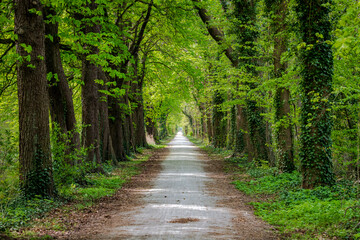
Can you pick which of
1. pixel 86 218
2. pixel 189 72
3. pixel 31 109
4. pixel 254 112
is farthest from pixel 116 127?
pixel 86 218

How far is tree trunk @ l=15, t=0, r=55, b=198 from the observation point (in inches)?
341

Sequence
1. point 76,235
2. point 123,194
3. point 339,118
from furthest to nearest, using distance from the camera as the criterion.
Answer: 1. point 339,118
2. point 123,194
3. point 76,235

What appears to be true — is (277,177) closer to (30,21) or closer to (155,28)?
(30,21)

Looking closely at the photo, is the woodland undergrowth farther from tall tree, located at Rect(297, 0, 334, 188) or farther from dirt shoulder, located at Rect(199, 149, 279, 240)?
tall tree, located at Rect(297, 0, 334, 188)

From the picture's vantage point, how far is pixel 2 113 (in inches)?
749

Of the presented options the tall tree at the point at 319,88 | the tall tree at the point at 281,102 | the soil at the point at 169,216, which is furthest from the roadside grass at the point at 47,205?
the tall tree at the point at 281,102

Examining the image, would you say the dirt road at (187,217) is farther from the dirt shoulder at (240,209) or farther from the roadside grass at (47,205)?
the roadside grass at (47,205)

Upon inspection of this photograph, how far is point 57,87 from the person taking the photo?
11922 mm

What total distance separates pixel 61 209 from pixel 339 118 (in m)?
10.5

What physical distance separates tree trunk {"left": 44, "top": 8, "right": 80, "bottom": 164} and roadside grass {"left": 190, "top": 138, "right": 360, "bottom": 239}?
669cm

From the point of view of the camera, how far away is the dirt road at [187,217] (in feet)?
22.0

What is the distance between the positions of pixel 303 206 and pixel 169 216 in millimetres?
3265

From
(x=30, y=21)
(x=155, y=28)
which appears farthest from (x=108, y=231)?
(x=155, y=28)

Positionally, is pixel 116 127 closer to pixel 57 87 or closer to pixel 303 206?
pixel 57 87
